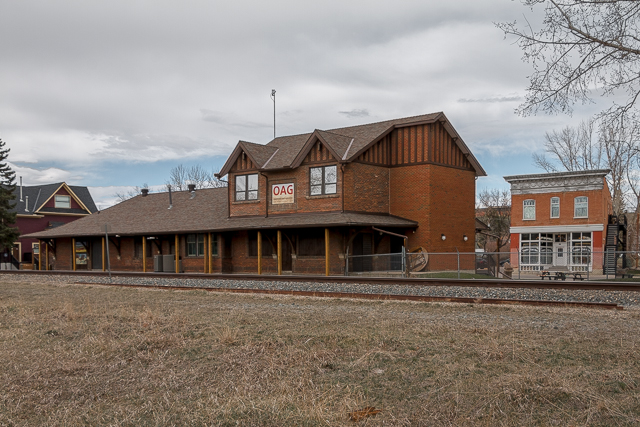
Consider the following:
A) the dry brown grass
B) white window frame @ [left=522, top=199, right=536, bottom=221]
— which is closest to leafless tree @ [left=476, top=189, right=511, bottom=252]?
white window frame @ [left=522, top=199, right=536, bottom=221]

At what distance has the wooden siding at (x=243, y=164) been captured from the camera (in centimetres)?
3412

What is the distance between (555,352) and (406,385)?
285 cm

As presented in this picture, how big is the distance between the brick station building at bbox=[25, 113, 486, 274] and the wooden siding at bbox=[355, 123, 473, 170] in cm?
5

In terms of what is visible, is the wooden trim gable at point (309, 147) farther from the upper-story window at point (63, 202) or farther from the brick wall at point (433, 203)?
the upper-story window at point (63, 202)

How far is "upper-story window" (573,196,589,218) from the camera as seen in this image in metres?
38.1

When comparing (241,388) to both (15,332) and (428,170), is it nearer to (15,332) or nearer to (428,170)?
(15,332)

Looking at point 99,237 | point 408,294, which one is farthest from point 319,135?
point 99,237

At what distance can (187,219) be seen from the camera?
36.5 m

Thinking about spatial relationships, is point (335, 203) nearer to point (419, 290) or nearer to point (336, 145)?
point (336, 145)

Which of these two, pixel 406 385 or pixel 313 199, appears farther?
pixel 313 199

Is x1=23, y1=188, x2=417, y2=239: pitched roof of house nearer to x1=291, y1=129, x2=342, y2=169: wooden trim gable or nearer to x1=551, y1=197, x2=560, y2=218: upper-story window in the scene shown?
x1=291, y1=129, x2=342, y2=169: wooden trim gable

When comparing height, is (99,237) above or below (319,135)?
below

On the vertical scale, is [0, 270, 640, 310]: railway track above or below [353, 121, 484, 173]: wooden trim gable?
below

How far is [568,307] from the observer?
14992 millimetres
